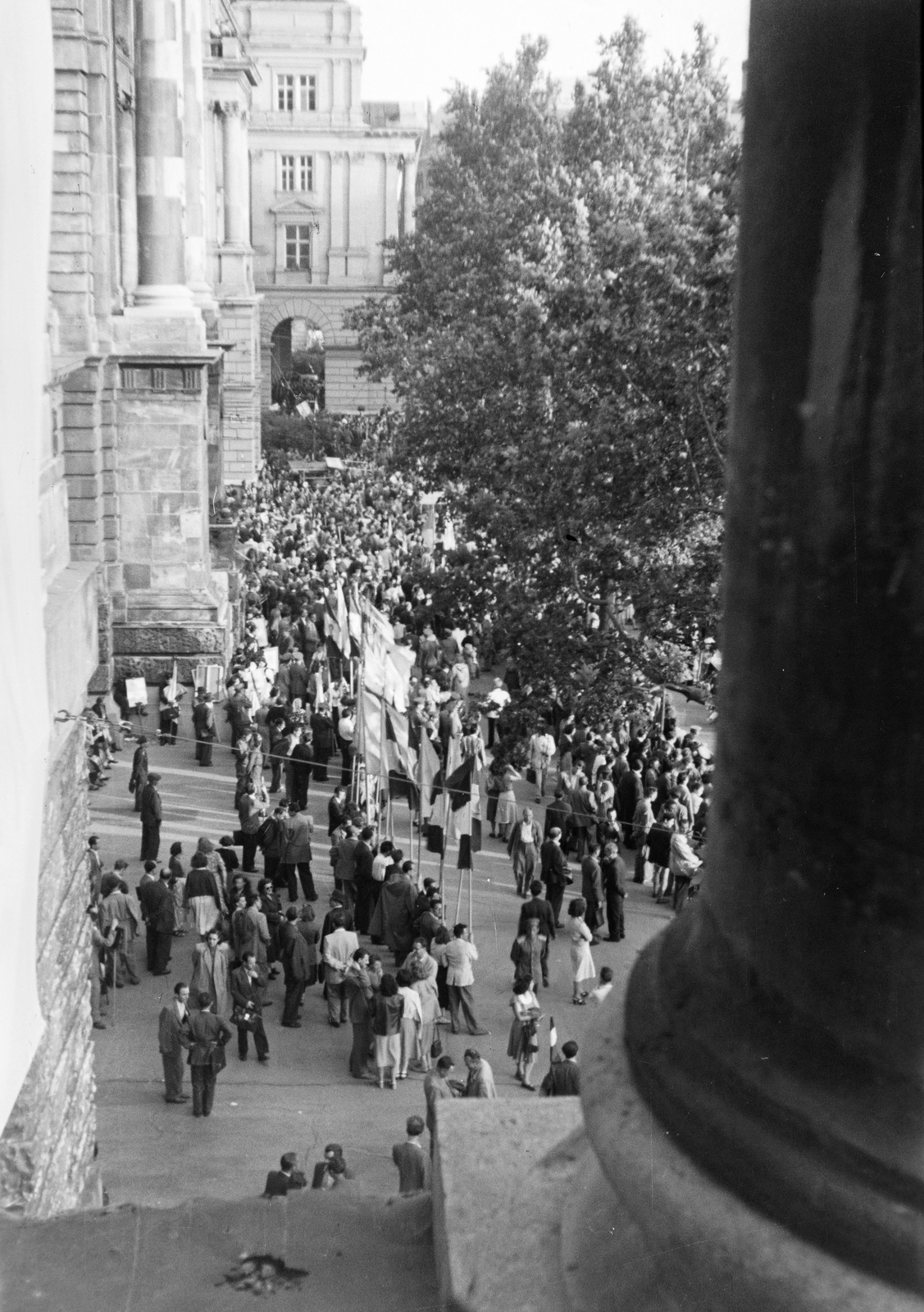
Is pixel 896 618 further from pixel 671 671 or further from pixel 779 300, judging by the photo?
pixel 671 671

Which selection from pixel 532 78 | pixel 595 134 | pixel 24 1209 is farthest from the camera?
pixel 532 78

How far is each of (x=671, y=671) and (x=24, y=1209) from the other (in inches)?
504

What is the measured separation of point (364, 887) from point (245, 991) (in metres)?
3.25

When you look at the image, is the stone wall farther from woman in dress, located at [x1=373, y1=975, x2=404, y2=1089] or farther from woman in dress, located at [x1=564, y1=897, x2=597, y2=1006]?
woman in dress, located at [x1=564, y1=897, x2=597, y2=1006]

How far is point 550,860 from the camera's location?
16.8 meters

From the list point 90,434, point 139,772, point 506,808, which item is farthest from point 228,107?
point 506,808

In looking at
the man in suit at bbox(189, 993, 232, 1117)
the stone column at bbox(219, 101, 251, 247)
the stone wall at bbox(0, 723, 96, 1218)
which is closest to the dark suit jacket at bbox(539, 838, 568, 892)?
the man in suit at bbox(189, 993, 232, 1117)

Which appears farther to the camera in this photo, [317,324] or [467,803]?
[317,324]

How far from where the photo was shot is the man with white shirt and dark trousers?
13266mm

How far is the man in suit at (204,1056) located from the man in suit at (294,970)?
163cm

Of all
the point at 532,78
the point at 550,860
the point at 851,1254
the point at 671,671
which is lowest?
the point at 550,860

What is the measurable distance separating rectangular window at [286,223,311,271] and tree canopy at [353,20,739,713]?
48926 millimetres

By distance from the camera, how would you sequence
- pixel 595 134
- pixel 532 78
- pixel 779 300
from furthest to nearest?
pixel 532 78 → pixel 595 134 → pixel 779 300

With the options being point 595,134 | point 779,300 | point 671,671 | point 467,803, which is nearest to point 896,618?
point 779,300
